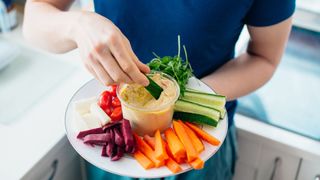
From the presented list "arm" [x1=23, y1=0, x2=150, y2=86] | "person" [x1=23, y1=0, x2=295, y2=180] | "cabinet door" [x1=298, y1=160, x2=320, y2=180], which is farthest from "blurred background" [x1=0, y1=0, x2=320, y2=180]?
"arm" [x1=23, y1=0, x2=150, y2=86]

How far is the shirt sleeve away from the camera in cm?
83

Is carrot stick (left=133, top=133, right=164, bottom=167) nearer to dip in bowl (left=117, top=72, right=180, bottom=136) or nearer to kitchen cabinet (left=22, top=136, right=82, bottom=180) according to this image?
dip in bowl (left=117, top=72, right=180, bottom=136)

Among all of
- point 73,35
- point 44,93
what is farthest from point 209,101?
point 44,93

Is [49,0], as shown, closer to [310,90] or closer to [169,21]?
[169,21]

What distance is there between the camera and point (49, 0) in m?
0.85

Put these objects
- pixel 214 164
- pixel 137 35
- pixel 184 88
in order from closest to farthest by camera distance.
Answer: pixel 184 88, pixel 137 35, pixel 214 164

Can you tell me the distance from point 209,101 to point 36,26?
0.35m

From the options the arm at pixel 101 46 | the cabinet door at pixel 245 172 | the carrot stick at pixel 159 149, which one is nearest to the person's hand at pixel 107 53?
the arm at pixel 101 46

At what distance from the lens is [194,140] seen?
72 cm

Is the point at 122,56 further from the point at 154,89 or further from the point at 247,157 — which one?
the point at 247,157

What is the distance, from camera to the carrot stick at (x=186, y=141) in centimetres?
68

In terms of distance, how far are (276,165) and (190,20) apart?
584 mm

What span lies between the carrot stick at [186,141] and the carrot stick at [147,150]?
0.15 feet

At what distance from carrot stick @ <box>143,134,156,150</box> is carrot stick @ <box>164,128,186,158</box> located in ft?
0.08
